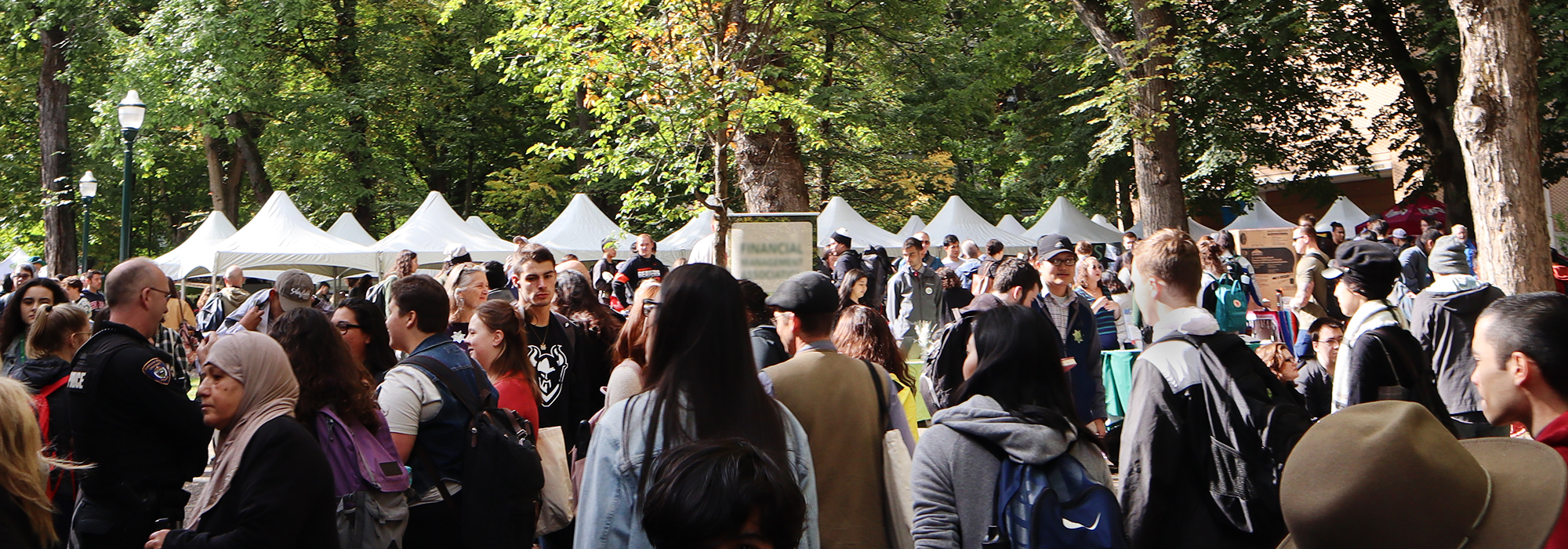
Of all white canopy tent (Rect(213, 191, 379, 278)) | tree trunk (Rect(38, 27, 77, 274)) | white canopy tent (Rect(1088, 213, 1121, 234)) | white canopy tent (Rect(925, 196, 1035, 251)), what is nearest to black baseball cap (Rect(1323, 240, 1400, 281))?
white canopy tent (Rect(213, 191, 379, 278))

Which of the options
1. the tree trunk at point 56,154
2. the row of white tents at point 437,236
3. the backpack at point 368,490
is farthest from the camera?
the tree trunk at point 56,154

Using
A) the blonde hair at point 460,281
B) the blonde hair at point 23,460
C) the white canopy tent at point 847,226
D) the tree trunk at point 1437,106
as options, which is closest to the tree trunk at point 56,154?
the white canopy tent at point 847,226

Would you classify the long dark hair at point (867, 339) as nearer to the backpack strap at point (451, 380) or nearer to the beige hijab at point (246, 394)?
the backpack strap at point (451, 380)

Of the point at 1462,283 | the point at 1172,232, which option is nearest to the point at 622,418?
the point at 1172,232

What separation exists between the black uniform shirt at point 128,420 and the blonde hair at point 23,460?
1.25 m

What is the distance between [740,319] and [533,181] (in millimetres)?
29135

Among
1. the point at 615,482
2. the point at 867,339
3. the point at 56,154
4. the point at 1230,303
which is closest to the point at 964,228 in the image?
the point at 1230,303

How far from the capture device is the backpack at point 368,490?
3.53 meters

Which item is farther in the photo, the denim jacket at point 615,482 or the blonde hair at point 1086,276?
the blonde hair at point 1086,276

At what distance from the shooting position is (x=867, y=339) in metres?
5.64

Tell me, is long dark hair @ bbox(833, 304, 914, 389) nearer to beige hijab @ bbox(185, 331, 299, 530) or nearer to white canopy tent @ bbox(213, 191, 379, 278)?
beige hijab @ bbox(185, 331, 299, 530)

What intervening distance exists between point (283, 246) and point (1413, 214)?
2237cm

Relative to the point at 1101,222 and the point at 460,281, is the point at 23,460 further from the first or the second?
the point at 1101,222

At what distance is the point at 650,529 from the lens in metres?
1.91
